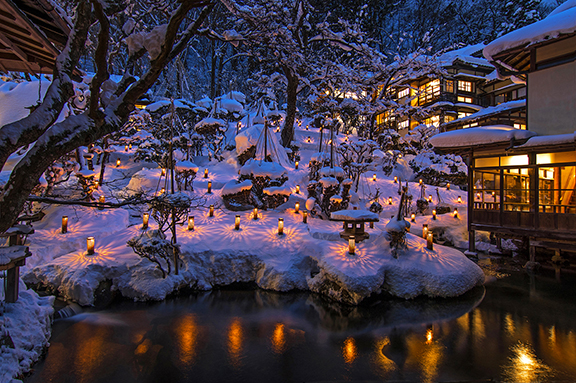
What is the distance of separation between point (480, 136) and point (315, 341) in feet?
32.2

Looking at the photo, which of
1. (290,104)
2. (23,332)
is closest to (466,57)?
(290,104)

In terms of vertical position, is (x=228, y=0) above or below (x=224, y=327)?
above

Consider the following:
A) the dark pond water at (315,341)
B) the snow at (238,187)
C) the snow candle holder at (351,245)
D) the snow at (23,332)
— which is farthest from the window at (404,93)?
the snow at (23,332)

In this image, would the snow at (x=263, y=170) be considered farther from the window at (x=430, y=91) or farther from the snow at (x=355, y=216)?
the window at (x=430, y=91)

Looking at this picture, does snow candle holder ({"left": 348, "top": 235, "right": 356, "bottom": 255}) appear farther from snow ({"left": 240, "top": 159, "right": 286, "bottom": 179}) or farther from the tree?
the tree

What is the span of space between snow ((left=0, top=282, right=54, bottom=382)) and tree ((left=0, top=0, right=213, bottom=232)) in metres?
3.29

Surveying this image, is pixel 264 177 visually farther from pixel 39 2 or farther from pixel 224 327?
pixel 39 2

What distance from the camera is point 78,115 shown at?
308 centimetres

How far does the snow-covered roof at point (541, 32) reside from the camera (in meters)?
9.27

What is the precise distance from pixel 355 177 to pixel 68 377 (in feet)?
54.4

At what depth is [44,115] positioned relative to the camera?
3.01m

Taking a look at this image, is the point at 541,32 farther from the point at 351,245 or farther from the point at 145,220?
the point at 145,220

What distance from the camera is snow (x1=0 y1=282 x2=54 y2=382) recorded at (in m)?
4.73

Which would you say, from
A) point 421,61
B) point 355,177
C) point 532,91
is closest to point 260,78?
point 355,177
